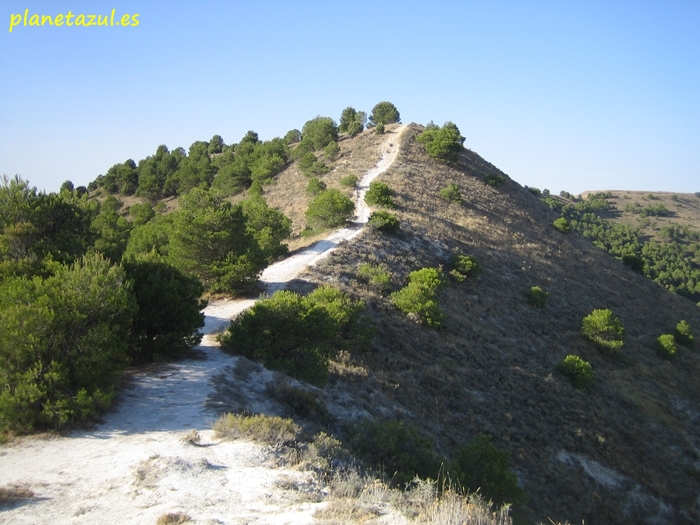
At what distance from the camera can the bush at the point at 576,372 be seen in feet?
69.6

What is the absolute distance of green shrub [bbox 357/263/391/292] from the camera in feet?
75.3

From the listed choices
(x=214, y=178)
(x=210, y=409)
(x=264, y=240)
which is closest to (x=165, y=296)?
(x=210, y=409)

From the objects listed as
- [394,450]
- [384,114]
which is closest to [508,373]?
[394,450]

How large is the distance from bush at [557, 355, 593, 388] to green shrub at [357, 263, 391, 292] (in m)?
8.25

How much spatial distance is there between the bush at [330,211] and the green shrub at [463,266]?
6.88 metres

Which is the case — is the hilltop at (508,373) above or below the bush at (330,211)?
below

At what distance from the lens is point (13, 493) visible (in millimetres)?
6691

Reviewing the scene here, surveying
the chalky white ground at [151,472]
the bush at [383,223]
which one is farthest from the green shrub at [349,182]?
the chalky white ground at [151,472]

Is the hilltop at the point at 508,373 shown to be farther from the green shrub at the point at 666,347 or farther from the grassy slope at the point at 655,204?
the grassy slope at the point at 655,204

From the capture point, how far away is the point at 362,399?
548 inches

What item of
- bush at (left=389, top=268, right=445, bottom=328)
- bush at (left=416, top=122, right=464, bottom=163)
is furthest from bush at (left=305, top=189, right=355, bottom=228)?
bush at (left=416, top=122, right=464, bottom=163)

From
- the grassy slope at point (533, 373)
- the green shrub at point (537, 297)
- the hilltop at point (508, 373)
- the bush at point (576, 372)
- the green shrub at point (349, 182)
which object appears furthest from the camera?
the green shrub at point (349, 182)

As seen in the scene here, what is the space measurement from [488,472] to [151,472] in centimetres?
686

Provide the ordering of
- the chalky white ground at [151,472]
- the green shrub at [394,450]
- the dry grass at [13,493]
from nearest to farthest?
the chalky white ground at [151,472] → the dry grass at [13,493] → the green shrub at [394,450]
